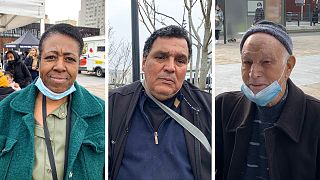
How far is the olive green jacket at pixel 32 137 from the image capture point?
1.34 meters

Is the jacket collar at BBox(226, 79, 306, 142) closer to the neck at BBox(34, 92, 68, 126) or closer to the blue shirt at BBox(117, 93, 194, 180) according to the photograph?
the blue shirt at BBox(117, 93, 194, 180)

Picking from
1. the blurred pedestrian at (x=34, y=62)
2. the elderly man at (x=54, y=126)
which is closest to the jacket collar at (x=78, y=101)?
the elderly man at (x=54, y=126)

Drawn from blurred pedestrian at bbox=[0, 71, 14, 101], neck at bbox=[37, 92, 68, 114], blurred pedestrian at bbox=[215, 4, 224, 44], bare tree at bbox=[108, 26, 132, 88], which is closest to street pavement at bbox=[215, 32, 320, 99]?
blurred pedestrian at bbox=[215, 4, 224, 44]

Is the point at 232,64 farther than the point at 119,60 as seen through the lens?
Yes

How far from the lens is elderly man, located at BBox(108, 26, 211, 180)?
1.17 meters

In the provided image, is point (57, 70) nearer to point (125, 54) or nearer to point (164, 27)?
point (125, 54)

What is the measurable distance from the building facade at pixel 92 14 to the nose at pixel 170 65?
0.27m

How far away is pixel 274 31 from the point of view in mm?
1259

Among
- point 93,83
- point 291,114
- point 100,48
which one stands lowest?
point 291,114

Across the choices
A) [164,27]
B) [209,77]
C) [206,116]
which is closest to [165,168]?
[206,116]

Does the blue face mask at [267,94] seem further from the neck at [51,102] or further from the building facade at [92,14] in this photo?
the neck at [51,102]

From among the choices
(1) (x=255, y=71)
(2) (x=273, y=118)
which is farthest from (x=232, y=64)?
(2) (x=273, y=118)

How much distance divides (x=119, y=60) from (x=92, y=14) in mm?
262

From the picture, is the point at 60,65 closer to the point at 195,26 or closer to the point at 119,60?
the point at 119,60
